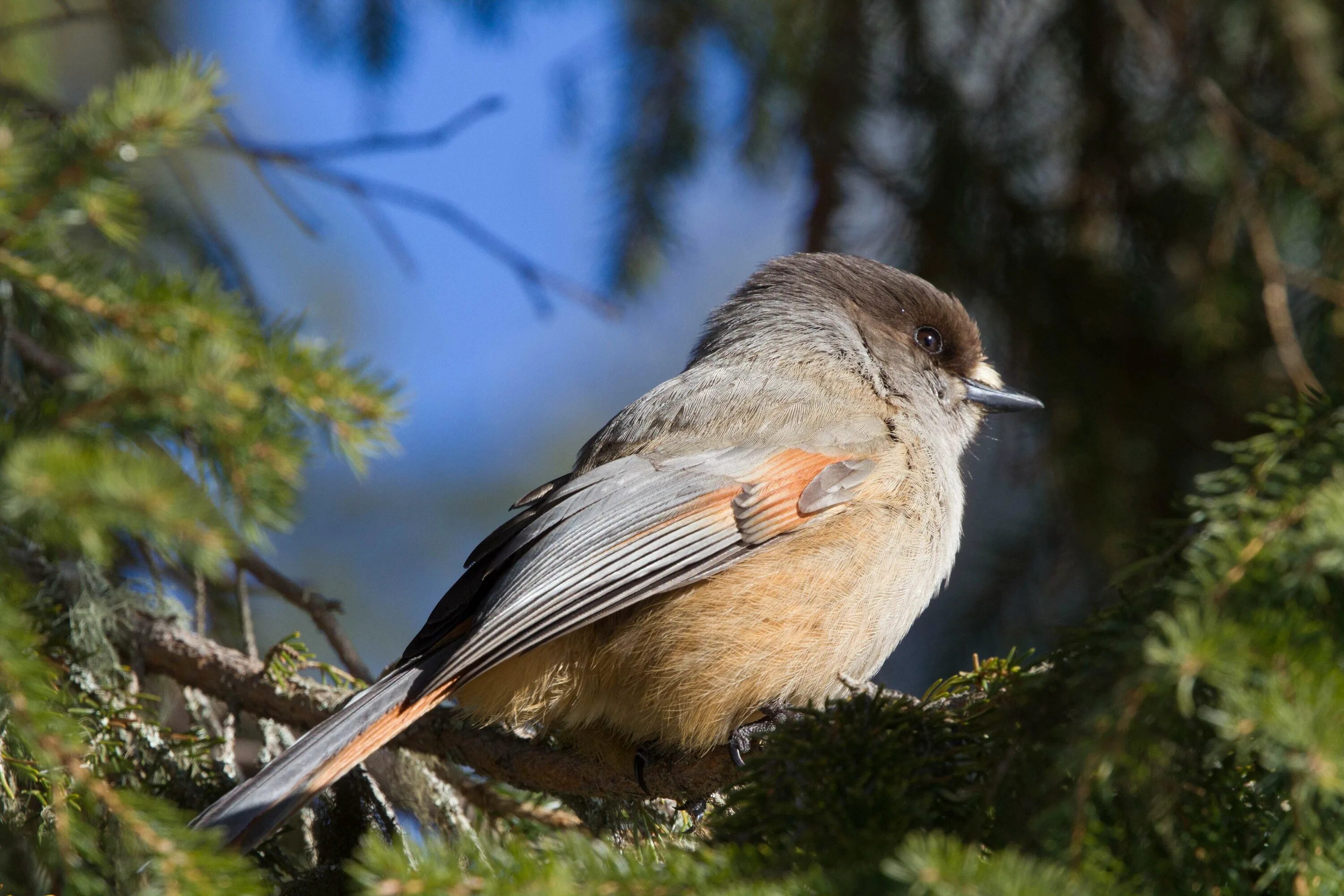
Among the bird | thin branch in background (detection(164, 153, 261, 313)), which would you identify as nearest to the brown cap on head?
the bird

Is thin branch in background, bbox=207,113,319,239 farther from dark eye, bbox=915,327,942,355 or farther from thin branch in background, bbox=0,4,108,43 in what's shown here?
dark eye, bbox=915,327,942,355

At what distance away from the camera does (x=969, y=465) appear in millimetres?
3910

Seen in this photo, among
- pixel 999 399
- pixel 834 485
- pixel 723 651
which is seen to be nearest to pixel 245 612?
pixel 723 651

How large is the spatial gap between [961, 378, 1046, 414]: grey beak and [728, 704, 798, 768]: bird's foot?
1.30m

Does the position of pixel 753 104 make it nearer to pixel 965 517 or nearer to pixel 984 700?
pixel 965 517

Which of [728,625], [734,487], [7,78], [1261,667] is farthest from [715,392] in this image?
[7,78]

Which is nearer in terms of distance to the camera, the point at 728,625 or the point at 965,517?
the point at 728,625

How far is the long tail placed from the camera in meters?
2.12

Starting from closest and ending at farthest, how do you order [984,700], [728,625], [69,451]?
[69,451] < [984,700] < [728,625]

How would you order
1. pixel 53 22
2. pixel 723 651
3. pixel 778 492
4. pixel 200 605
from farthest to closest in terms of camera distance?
pixel 53 22 → pixel 200 605 → pixel 778 492 → pixel 723 651

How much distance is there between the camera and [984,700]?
197 cm

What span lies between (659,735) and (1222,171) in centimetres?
262

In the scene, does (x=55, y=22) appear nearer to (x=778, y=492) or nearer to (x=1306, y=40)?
(x=778, y=492)

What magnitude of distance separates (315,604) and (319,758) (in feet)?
2.71
